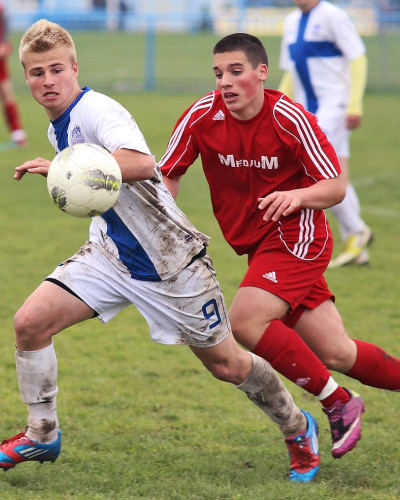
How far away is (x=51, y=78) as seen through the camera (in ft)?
11.4

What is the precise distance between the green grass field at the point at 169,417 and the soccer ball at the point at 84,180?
1180mm

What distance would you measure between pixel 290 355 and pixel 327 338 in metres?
0.28

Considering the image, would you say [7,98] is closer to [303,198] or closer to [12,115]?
[12,115]

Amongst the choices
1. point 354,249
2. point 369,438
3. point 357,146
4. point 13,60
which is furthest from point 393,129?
point 13,60

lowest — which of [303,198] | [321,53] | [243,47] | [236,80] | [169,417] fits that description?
[169,417]

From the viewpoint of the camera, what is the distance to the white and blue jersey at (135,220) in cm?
344

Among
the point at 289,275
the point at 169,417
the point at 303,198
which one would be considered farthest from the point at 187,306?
the point at 169,417

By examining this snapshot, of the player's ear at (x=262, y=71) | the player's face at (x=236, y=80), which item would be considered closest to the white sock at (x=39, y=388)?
the player's face at (x=236, y=80)

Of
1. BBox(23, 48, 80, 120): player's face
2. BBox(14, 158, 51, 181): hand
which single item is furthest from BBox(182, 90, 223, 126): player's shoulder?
BBox(14, 158, 51, 181): hand

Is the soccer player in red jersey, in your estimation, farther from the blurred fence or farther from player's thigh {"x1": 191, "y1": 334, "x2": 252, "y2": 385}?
the blurred fence

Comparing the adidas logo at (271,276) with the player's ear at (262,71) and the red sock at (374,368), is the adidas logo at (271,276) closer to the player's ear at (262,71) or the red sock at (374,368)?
the red sock at (374,368)

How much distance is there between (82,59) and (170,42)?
2303 mm

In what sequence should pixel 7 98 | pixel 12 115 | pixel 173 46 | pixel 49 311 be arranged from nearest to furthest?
1. pixel 49 311
2. pixel 7 98
3. pixel 12 115
4. pixel 173 46

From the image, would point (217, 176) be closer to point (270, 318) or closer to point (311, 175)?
point (311, 175)
